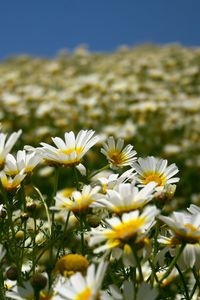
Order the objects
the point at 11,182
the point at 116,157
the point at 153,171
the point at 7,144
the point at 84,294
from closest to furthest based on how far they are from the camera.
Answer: the point at 84,294 < the point at 7,144 < the point at 11,182 < the point at 153,171 < the point at 116,157

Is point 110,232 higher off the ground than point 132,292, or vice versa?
point 110,232

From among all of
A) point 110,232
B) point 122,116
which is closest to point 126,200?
point 110,232

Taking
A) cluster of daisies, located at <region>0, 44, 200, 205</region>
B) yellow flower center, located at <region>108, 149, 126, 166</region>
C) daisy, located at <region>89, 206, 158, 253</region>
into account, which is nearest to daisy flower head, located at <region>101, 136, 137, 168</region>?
yellow flower center, located at <region>108, 149, 126, 166</region>

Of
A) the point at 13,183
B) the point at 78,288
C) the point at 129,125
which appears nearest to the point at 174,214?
the point at 78,288

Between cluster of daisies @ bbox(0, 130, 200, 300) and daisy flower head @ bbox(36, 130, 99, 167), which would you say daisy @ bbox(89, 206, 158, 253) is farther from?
daisy flower head @ bbox(36, 130, 99, 167)

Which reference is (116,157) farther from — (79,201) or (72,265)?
(72,265)

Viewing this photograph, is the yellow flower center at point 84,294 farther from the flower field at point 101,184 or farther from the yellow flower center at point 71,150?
the yellow flower center at point 71,150
